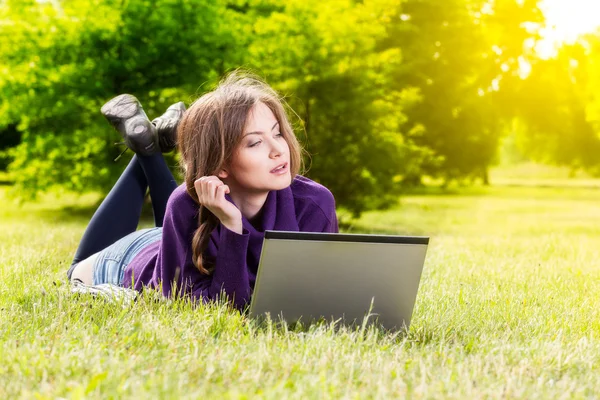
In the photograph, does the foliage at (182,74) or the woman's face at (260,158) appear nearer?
the woman's face at (260,158)

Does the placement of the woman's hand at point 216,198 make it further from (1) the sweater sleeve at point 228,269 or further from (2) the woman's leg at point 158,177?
(2) the woman's leg at point 158,177

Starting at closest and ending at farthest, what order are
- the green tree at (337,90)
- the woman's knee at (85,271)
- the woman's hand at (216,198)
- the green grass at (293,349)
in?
the green grass at (293,349), the woman's hand at (216,198), the woman's knee at (85,271), the green tree at (337,90)

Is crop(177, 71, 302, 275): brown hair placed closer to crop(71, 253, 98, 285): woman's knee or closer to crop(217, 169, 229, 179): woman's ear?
crop(217, 169, 229, 179): woman's ear

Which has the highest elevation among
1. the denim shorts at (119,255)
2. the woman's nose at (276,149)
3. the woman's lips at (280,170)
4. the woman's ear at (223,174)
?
the woman's nose at (276,149)

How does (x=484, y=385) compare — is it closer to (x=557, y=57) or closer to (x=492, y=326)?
(x=492, y=326)

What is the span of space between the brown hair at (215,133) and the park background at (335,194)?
384 millimetres

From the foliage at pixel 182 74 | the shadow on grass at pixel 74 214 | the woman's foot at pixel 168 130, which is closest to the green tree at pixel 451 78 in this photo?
the foliage at pixel 182 74

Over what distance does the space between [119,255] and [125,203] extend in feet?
1.63

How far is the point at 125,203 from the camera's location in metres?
4.58

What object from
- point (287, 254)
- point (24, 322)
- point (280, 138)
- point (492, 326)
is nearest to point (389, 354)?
point (287, 254)

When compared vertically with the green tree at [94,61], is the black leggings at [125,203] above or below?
below

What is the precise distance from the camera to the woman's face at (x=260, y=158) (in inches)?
123

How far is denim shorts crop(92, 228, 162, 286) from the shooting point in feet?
13.5

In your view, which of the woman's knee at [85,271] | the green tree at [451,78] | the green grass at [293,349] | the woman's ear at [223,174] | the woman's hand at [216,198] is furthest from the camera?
the green tree at [451,78]
